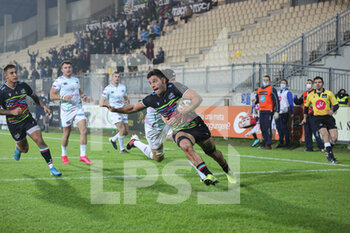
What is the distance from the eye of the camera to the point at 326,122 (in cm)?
1105

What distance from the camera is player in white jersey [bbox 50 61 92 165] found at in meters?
10.4

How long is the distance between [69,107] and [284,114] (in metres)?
7.82

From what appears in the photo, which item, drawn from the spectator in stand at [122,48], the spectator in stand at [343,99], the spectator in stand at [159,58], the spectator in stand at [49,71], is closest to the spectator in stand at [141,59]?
the spectator in stand at [159,58]

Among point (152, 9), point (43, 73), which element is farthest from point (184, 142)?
point (43, 73)

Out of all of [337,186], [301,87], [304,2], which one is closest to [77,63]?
[304,2]

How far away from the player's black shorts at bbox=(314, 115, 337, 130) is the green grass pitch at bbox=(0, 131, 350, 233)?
6.78 ft

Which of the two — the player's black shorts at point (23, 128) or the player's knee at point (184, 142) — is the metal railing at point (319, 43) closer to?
the player's black shorts at point (23, 128)

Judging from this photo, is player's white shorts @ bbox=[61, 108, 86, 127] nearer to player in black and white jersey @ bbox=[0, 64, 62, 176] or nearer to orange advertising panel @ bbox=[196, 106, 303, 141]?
player in black and white jersey @ bbox=[0, 64, 62, 176]

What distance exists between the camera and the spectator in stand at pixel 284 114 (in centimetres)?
1483

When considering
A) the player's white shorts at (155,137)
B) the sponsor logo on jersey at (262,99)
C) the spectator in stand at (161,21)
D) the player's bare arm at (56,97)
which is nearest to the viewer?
the player's white shorts at (155,137)

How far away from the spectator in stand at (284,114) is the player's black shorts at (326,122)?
11.9 ft

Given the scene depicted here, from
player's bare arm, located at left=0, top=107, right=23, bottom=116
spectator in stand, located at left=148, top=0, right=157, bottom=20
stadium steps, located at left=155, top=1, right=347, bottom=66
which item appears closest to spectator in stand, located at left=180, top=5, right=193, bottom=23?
stadium steps, located at left=155, top=1, right=347, bottom=66

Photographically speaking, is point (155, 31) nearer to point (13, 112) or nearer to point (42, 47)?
point (42, 47)

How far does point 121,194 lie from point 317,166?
549cm
